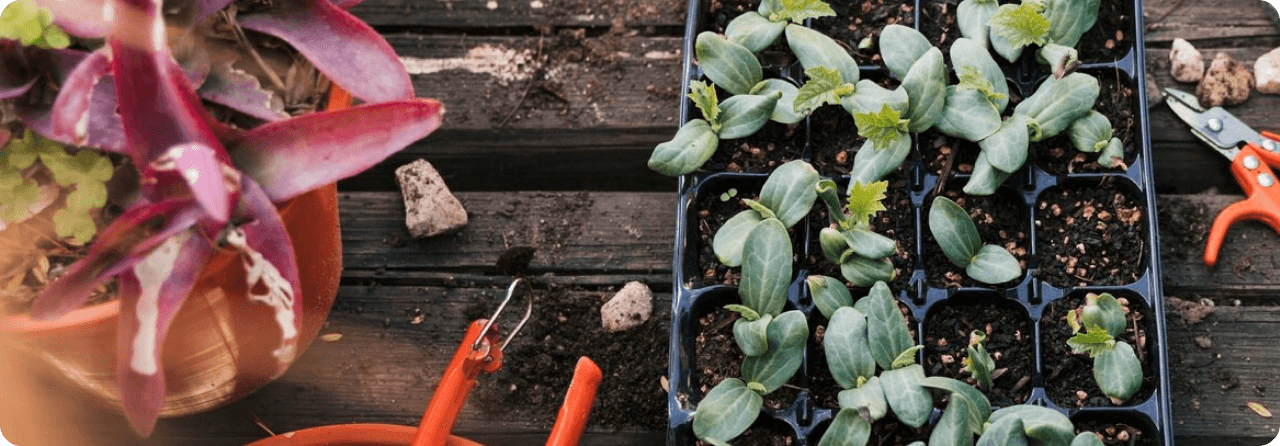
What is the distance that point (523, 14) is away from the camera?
43.8 inches

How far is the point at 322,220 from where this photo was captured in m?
0.84

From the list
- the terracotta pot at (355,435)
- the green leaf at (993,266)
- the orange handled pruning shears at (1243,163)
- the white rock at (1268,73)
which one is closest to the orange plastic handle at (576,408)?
the terracotta pot at (355,435)

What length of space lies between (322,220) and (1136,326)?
66cm

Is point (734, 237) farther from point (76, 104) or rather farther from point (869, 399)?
point (76, 104)

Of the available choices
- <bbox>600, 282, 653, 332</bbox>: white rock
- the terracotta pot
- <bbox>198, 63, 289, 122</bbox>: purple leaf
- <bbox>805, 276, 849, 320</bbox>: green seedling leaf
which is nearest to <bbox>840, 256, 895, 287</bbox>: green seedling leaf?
<bbox>805, 276, 849, 320</bbox>: green seedling leaf

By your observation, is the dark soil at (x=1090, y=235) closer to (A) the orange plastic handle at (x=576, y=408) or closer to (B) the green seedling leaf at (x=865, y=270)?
(B) the green seedling leaf at (x=865, y=270)

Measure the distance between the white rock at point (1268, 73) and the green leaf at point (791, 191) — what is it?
494mm

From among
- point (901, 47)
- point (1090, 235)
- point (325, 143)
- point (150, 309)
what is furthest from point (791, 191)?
point (150, 309)

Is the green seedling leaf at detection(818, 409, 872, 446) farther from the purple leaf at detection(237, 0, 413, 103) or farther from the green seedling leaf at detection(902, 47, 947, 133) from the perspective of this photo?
the purple leaf at detection(237, 0, 413, 103)

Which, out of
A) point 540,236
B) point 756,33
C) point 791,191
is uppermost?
point 756,33

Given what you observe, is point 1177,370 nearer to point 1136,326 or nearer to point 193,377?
point 1136,326


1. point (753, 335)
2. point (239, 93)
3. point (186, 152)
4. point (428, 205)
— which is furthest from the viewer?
point (428, 205)

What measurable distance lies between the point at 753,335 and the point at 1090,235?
319mm

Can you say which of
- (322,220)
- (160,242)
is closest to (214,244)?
(160,242)
